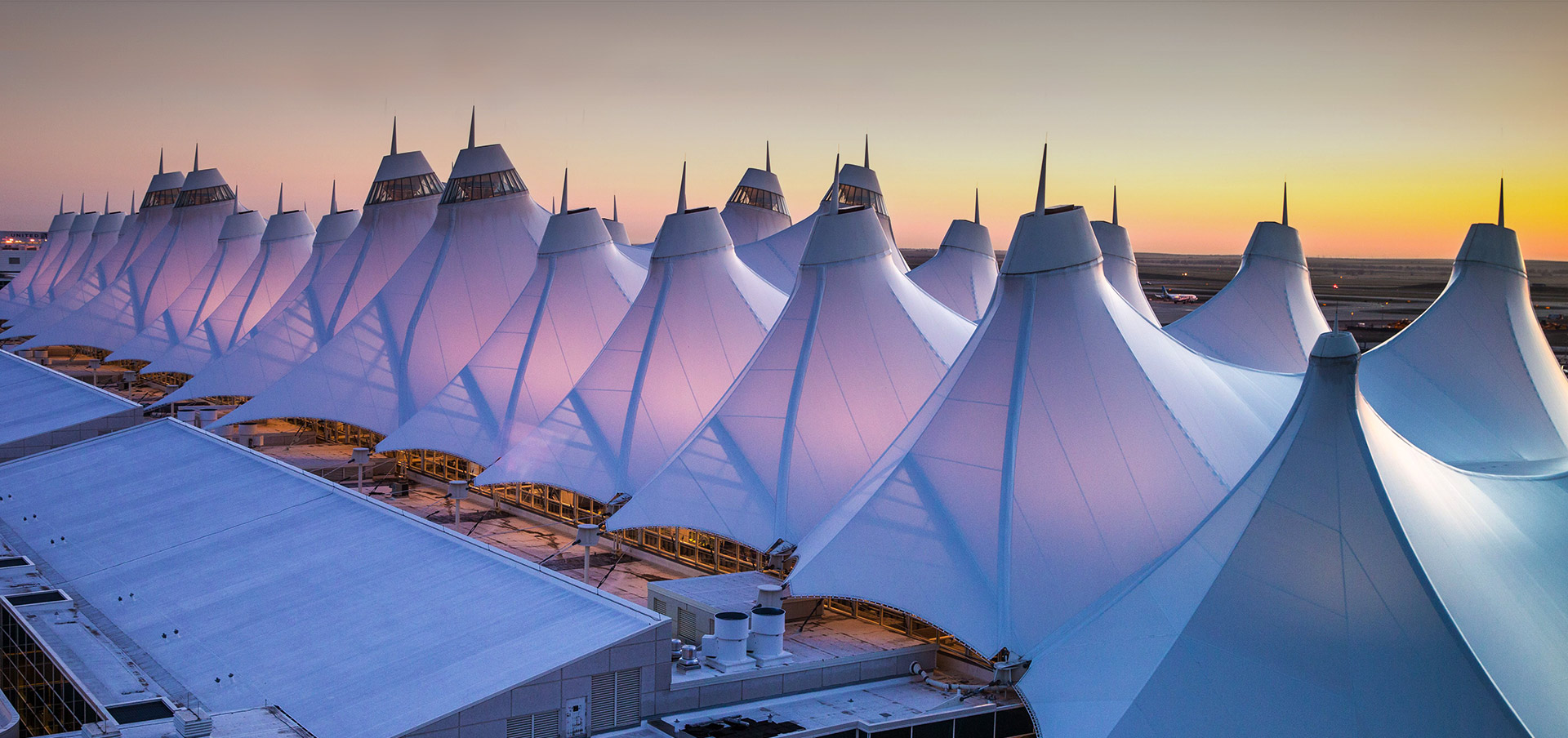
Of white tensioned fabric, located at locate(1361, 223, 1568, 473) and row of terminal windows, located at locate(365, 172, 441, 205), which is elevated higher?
row of terminal windows, located at locate(365, 172, 441, 205)

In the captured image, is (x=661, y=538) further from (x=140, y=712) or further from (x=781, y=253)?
(x=781, y=253)

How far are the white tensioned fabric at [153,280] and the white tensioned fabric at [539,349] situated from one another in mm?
39068

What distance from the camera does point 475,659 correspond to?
2080cm

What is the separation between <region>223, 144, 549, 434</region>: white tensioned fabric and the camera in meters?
47.1

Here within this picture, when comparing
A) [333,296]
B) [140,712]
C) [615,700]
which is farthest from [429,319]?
[140,712]

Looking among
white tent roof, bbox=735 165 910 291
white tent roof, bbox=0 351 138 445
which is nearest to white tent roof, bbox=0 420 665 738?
white tent roof, bbox=0 351 138 445

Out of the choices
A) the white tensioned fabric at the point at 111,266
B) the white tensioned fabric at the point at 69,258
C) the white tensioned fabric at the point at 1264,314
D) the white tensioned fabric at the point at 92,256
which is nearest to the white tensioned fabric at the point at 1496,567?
the white tensioned fabric at the point at 1264,314

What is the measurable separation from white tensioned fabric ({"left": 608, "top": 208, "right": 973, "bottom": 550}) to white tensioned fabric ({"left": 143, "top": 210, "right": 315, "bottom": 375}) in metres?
36.8

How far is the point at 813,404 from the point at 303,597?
41.9ft

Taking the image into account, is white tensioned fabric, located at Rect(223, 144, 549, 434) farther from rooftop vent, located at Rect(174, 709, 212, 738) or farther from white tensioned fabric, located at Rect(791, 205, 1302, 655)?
rooftop vent, located at Rect(174, 709, 212, 738)

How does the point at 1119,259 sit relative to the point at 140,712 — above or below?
above

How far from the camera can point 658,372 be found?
38.1m

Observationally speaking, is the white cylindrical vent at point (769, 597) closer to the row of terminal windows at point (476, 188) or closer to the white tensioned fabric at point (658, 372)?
the white tensioned fabric at point (658, 372)

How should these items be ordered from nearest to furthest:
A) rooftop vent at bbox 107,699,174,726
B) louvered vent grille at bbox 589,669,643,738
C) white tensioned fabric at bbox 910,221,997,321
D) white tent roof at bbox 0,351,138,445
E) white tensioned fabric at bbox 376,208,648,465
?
rooftop vent at bbox 107,699,174,726
louvered vent grille at bbox 589,669,643,738
white tensioned fabric at bbox 376,208,648,465
white tent roof at bbox 0,351,138,445
white tensioned fabric at bbox 910,221,997,321
